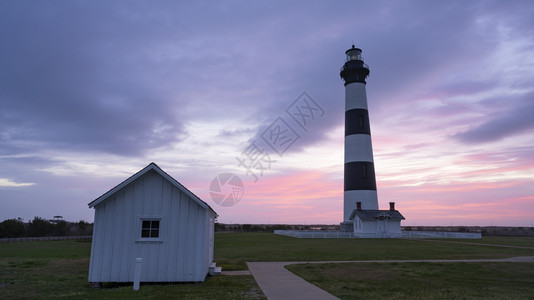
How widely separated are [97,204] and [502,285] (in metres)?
15.0

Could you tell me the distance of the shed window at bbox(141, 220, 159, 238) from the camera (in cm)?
1255

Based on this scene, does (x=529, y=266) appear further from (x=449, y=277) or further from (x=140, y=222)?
(x=140, y=222)

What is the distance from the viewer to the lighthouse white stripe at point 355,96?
1797 inches

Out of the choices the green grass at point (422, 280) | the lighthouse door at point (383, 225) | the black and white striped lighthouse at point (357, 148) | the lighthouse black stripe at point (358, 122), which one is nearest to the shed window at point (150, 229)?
the green grass at point (422, 280)

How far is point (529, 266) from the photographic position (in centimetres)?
1703

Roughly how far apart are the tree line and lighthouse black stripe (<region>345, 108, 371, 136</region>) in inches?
1979

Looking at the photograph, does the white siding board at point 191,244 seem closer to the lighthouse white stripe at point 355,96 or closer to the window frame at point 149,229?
the window frame at point 149,229

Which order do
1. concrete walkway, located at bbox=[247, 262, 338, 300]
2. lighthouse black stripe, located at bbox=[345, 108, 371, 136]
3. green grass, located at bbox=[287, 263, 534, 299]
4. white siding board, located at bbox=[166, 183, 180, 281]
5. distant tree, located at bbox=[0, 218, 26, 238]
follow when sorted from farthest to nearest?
1. distant tree, located at bbox=[0, 218, 26, 238]
2. lighthouse black stripe, located at bbox=[345, 108, 371, 136]
3. white siding board, located at bbox=[166, 183, 180, 281]
4. green grass, located at bbox=[287, 263, 534, 299]
5. concrete walkway, located at bbox=[247, 262, 338, 300]

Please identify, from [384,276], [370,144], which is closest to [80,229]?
[370,144]

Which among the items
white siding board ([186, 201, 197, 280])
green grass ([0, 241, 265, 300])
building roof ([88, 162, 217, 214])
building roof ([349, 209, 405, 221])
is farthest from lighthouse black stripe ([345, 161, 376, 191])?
white siding board ([186, 201, 197, 280])

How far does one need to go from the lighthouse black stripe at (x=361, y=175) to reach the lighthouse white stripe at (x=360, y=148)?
655 mm

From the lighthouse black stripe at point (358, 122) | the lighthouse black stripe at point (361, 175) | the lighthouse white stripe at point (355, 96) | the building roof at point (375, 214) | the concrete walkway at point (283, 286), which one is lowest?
the concrete walkway at point (283, 286)

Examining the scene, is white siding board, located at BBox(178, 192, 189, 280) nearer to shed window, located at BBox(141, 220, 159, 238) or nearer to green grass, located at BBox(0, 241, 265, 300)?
green grass, located at BBox(0, 241, 265, 300)

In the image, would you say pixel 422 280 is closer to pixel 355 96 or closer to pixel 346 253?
pixel 346 253
